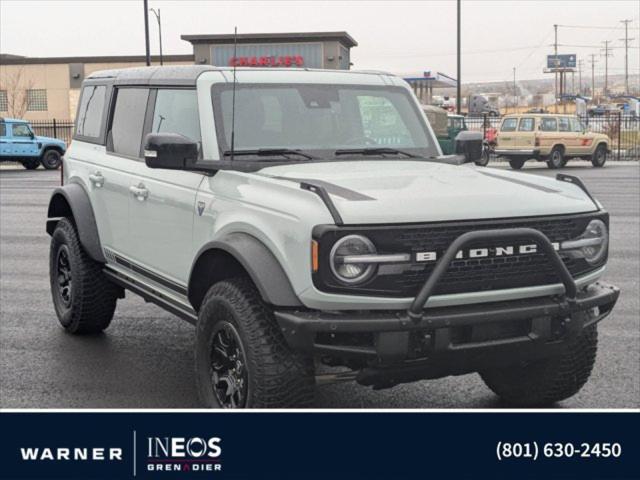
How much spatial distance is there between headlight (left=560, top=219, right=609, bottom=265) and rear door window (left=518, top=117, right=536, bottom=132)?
91.9ft

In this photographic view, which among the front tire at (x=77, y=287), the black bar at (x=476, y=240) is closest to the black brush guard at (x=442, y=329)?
the black bar at (x=476, y=240)

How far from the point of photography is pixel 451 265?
13.7ft

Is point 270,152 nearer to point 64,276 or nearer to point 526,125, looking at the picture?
point 64,276

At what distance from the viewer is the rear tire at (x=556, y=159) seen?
32.0 meters

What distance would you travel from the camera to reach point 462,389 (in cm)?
580

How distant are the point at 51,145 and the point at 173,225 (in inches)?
1179

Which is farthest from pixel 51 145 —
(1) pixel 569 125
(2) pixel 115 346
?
(2) pixel 115 346

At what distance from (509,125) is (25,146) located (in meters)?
17.6

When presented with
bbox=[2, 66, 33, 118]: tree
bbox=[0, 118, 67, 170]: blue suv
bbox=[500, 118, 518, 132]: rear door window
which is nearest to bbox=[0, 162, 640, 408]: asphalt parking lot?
bbox=[500, 118, 518, 132]: rear door window

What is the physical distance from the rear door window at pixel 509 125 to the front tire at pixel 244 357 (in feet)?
94.8

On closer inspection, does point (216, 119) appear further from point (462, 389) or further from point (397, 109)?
point (462, 389)

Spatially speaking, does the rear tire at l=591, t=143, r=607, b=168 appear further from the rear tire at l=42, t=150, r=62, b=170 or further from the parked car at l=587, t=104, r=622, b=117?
the rear tire at l=42, t=150, r=62, b=170

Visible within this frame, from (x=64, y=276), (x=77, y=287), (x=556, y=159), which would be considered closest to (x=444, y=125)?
(x=556, y=159)

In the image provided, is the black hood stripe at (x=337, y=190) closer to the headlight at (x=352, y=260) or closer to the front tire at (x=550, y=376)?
the headlight at (x=352, y=260)
